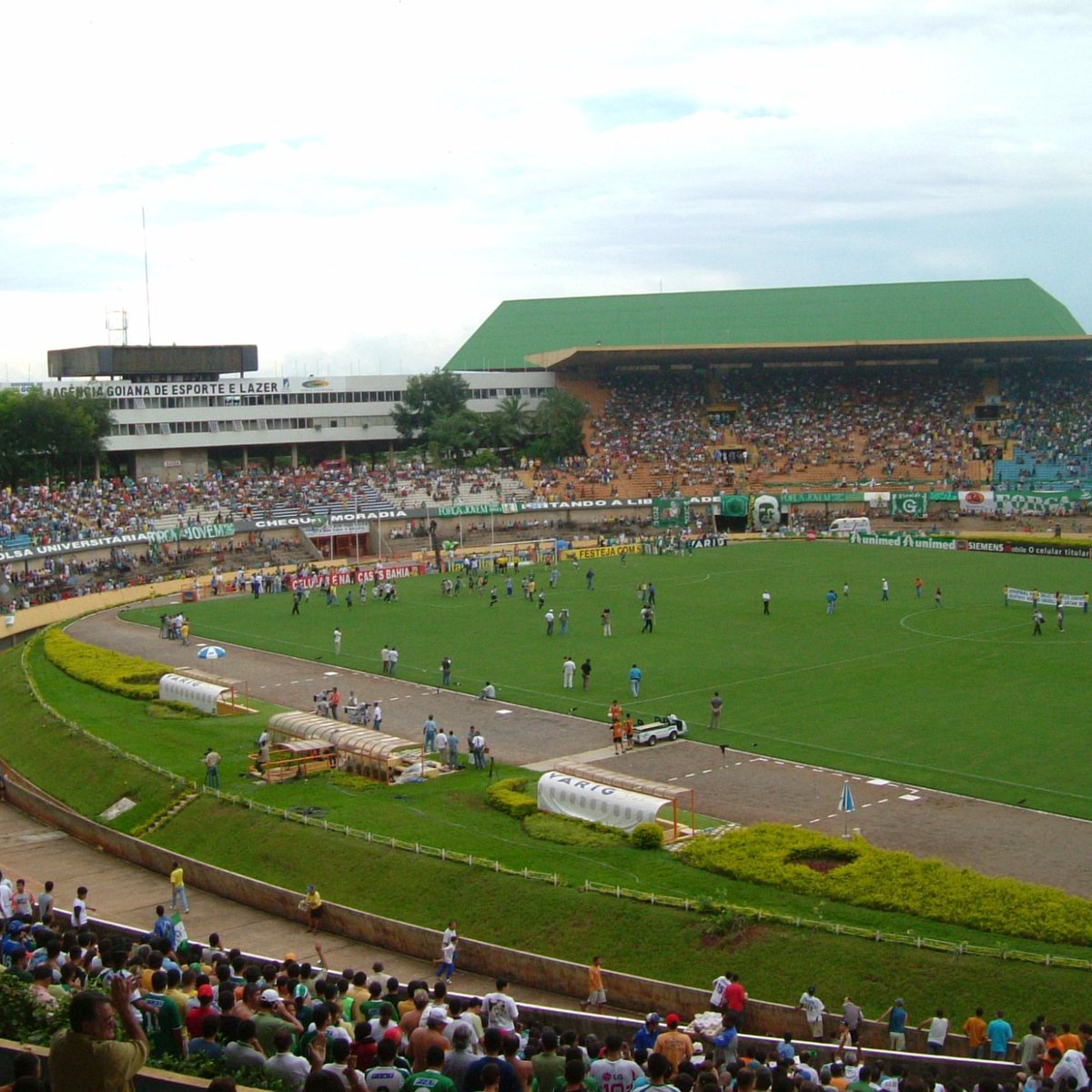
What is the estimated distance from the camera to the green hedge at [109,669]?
4684cm

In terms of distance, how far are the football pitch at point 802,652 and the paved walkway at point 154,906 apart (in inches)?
501

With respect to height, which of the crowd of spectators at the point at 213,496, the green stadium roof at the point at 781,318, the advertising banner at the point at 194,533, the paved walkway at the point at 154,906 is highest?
the green stadium roof at the point at 781,318

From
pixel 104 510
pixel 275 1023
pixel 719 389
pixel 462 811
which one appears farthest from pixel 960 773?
pixel 719 389

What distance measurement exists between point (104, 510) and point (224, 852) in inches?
2299

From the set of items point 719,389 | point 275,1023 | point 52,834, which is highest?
point 719,389

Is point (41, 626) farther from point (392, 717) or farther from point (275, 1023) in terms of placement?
point (275, 1023)

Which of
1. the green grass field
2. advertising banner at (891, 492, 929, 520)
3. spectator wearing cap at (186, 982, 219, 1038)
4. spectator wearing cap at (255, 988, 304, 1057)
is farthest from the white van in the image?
spectator wearing cap at (255, 988, 304, 1057)

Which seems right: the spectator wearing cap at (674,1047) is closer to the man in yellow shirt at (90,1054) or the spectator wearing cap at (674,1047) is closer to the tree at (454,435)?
the man in yellow shirt at (90,1054)

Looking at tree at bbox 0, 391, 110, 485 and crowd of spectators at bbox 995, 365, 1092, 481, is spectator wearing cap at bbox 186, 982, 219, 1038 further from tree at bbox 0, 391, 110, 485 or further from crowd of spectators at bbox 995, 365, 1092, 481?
crowd of spectators at bbox 995, 365, 1092, 481

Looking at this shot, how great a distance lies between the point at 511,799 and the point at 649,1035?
16.0 meters

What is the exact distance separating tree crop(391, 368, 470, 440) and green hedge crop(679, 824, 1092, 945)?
85229mm

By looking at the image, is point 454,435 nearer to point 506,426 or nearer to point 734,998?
point 506,426

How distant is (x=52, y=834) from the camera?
113 ft

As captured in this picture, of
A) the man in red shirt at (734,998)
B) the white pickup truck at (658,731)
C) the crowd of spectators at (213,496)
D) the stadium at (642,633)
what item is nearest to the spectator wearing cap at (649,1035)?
the stadium at (642,633)
